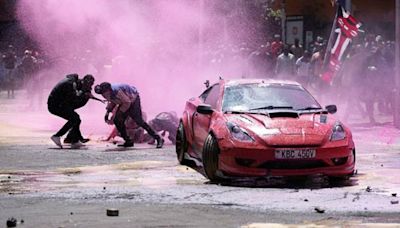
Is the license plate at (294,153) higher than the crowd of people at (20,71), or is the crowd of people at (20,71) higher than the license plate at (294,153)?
the license plate at (294,153)

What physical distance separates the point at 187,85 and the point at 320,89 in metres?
4.13

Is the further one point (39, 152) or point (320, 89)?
point (320, 89)

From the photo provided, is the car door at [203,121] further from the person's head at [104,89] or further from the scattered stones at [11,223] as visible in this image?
the scattered stones at [11,223]

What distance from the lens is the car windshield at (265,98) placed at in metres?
10.9

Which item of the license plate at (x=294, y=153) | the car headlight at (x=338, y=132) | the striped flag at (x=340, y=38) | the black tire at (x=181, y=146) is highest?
the striped flag at (x=340, y=38)

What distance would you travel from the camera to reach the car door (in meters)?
11.0

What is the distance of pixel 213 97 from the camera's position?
37.9 feet

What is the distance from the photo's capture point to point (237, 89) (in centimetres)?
1130

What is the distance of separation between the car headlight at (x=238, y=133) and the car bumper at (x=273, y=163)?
0.18m

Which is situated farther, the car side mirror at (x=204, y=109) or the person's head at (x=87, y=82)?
the person's head at (x=87, y=82)

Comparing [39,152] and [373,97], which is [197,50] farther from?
[39,152]

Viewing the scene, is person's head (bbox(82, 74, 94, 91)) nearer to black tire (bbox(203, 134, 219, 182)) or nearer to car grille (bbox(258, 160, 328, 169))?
black tire (bbox(203, 134, 219, 182))

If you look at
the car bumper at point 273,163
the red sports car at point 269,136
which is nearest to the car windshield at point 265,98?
the red sports car at point 269,136

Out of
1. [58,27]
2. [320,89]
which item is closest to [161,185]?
[320,89]
